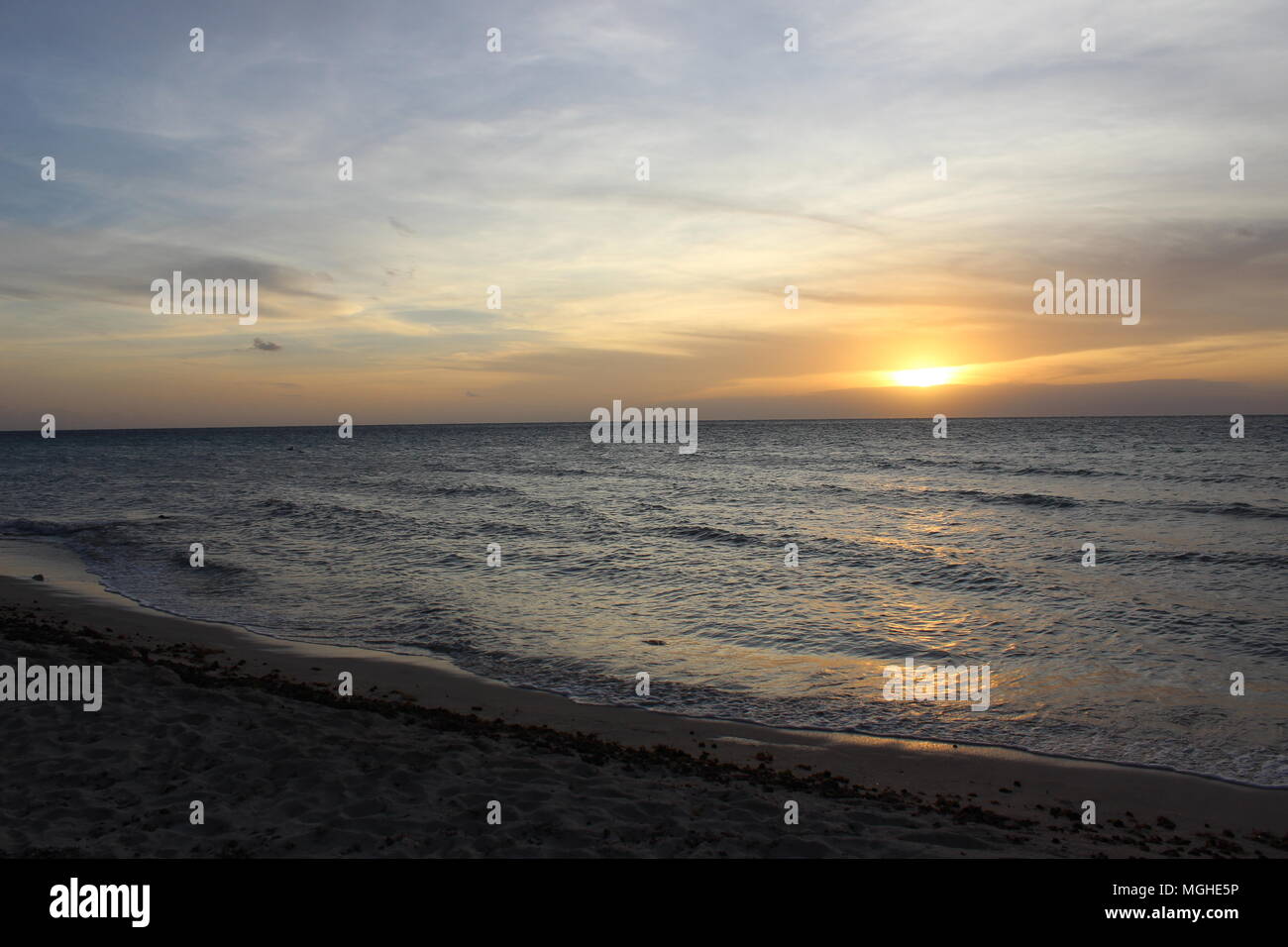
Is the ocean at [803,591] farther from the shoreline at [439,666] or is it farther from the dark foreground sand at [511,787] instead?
the dark foreground sand at [511,787]

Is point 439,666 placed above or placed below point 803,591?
below

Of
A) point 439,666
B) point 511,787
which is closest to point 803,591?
point 439,666

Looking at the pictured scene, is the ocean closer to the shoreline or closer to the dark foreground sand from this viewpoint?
the shoreline

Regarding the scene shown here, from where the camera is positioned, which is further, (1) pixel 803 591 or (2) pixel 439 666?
(1) pixel 803 591

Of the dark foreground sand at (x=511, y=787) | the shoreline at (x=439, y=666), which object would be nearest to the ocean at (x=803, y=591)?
the shoreline at (x=439, y=666)

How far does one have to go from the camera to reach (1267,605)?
1667 cm

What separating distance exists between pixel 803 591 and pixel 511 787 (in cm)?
1244

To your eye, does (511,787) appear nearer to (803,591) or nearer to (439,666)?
(439,666)

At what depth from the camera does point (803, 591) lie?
18859mm

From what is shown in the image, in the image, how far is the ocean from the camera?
1125 cm

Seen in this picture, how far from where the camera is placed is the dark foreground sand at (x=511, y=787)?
21.1ft

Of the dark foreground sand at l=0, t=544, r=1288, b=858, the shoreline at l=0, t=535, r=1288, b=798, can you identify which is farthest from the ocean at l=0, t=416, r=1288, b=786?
the dark foreground sand at l=0, t=544, r=1288, b=858
